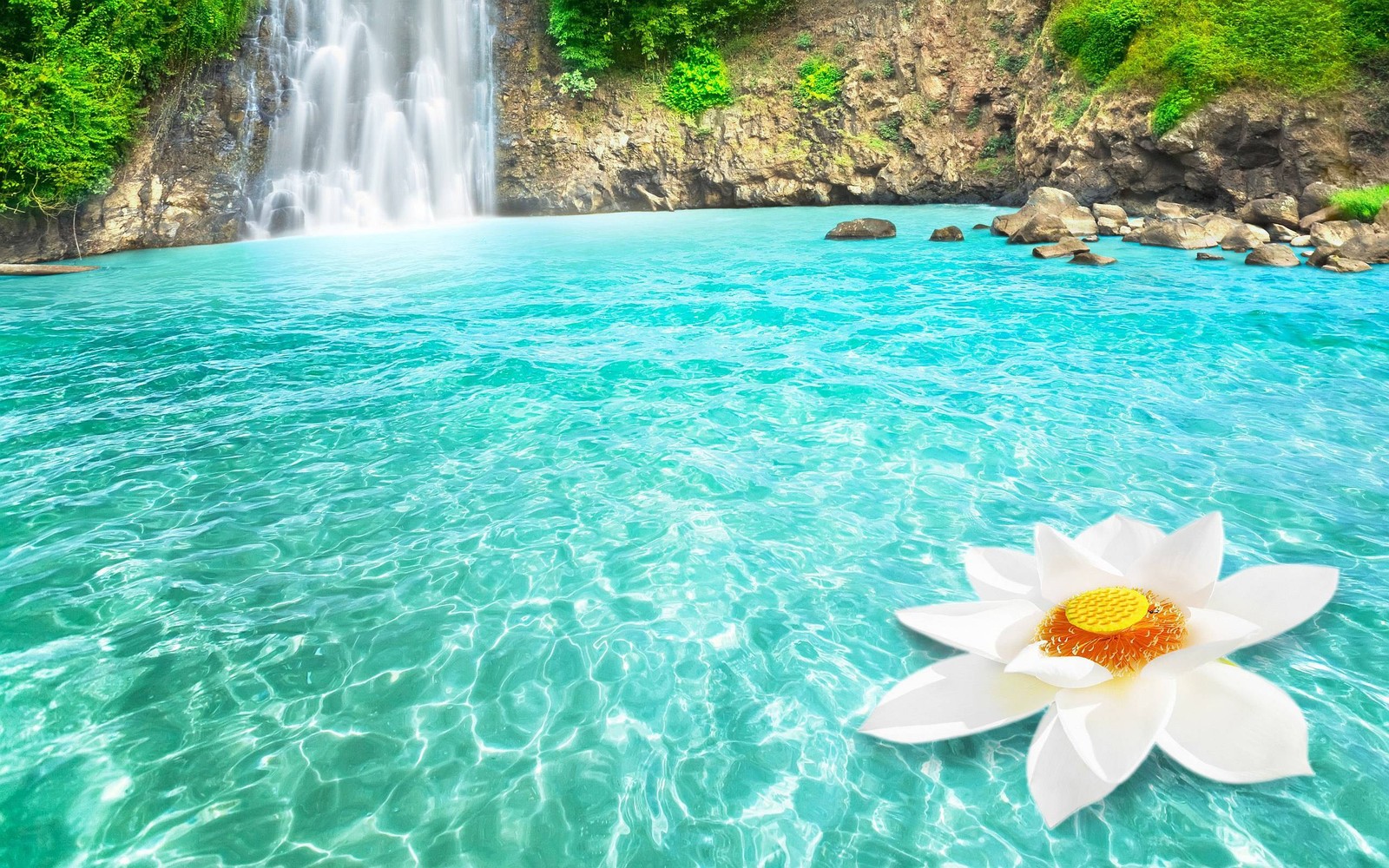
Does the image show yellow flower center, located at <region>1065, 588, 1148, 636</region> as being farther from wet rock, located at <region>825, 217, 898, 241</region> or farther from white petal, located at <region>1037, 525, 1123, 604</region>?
wet rock, located at <region>825, 217, 898, 241</region>

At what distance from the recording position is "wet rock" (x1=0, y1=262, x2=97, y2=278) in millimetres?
18328

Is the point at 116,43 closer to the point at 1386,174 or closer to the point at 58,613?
the point at 58,613

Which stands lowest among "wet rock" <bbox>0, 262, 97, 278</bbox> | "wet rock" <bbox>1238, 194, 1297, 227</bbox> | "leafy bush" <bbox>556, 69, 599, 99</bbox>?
"wet rock" <bbox>0, 262, 97, 278</bbox>

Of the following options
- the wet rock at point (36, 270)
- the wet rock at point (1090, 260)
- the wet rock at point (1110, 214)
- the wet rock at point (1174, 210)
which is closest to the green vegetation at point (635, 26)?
the wet rock at point (1110, 214)

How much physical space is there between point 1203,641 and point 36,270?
24648 millimetres

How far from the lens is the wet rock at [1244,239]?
1560 centimetres

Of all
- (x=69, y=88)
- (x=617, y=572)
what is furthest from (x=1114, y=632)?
(x=69, y=88)

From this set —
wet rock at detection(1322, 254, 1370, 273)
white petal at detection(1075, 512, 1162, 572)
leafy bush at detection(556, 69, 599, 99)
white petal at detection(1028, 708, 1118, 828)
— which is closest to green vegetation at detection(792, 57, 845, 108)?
leafy bush at detection(556, 69, 599, 99)

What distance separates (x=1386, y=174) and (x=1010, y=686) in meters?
24.2

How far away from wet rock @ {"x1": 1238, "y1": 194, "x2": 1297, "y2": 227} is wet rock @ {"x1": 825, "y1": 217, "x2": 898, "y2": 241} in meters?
8.42

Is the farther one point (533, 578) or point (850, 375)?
point (850, 375)

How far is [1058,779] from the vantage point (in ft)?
7.70

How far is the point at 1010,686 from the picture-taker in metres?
2.66

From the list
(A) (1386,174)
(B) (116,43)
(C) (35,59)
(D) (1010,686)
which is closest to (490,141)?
(B) (116,43)
